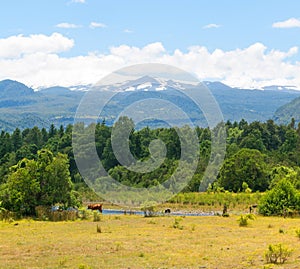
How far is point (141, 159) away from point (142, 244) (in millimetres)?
53873

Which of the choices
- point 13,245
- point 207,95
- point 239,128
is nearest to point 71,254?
point 13,245

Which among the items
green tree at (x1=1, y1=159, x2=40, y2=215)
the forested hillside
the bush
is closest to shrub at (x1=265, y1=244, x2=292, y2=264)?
the bush

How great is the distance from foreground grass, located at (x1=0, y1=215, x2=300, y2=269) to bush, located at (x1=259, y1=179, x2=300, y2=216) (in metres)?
4.92

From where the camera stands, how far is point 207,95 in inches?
2034

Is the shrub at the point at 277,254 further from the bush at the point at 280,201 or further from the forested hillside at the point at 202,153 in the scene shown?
the forested hillside at the point at 202,153

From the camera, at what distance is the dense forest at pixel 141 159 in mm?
40375

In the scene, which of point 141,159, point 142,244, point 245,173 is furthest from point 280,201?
point 141,159

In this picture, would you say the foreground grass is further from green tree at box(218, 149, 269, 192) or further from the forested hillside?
green tree at box(218, 149, 269, 192)

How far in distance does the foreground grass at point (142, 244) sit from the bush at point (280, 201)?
492cm

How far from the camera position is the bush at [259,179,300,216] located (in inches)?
1582

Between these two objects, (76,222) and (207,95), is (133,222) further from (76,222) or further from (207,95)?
(207,95)

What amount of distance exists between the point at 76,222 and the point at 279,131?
73.2 metres

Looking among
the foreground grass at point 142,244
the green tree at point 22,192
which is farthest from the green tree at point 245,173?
the green tree at point 22,192

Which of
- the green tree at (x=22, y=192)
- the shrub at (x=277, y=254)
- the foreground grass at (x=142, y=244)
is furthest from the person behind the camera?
the green tree at (x=22, y=192)
